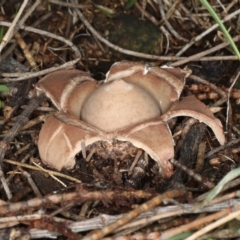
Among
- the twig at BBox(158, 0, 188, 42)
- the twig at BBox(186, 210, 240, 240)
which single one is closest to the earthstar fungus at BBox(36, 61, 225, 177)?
the twig at BBox(186, 210, 240, 240)

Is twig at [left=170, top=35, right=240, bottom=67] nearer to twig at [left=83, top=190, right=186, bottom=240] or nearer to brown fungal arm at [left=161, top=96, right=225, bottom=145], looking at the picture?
brown fungal arm at [left=161, top=96, right=225, bottom=145]

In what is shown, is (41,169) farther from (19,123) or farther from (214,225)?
(214,225)

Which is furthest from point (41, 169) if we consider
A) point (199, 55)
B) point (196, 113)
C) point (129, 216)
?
point (199, 55)

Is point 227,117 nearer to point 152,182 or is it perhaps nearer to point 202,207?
point 152,182

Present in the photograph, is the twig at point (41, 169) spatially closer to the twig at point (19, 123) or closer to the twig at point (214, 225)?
the twig at point (19, 123)

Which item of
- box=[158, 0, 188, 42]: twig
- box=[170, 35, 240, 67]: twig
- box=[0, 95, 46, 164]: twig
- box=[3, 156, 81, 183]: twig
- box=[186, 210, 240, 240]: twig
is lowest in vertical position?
box=[3, 156, 81, 183]: twig

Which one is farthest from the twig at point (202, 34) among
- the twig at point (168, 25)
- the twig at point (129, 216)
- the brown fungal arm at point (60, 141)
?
the twig at point (129, 216)

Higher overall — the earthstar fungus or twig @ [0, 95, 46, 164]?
the earthstar fungus

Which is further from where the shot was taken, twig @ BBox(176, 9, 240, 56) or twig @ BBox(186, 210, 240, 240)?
twig @ BBox(176, 9, 240, 56)
